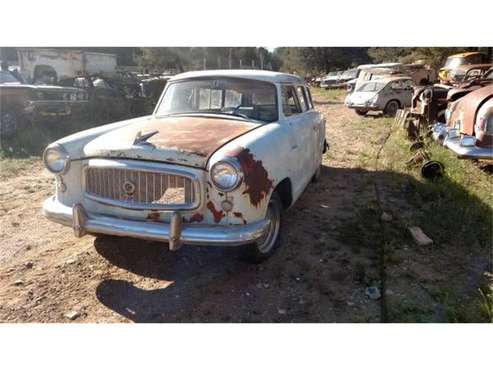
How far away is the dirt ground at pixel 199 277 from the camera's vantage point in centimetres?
297

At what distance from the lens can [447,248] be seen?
3.99 m

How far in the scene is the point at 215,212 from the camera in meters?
3.08

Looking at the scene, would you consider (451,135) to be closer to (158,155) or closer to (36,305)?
(158,155)

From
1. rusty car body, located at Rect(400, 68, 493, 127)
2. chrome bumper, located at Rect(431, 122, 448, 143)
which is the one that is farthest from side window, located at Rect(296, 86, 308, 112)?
rusty car body, located at Rect(400, 68, 493, 127)

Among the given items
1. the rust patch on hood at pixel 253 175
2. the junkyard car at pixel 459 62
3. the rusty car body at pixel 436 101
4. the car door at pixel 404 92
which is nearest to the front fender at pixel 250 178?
the rust patch on hood at pixel 253 175

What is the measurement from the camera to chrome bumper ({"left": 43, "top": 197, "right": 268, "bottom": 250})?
296 centimetres

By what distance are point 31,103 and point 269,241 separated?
25.3ft

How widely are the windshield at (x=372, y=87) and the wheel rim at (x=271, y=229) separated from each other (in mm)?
11397

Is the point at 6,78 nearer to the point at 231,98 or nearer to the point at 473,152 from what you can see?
the point at 231,98

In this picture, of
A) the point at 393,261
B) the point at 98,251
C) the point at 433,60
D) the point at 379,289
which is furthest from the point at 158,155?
the point at 433,60

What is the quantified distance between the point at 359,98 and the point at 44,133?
32.1 ft

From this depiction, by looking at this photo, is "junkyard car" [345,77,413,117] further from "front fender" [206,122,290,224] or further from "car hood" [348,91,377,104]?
"front fender" [206,122,290,224]

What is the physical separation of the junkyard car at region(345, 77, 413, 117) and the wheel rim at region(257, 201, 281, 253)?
11.0m

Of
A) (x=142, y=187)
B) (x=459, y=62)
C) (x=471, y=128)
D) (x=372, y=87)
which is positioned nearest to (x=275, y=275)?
(x=142, y=187)
